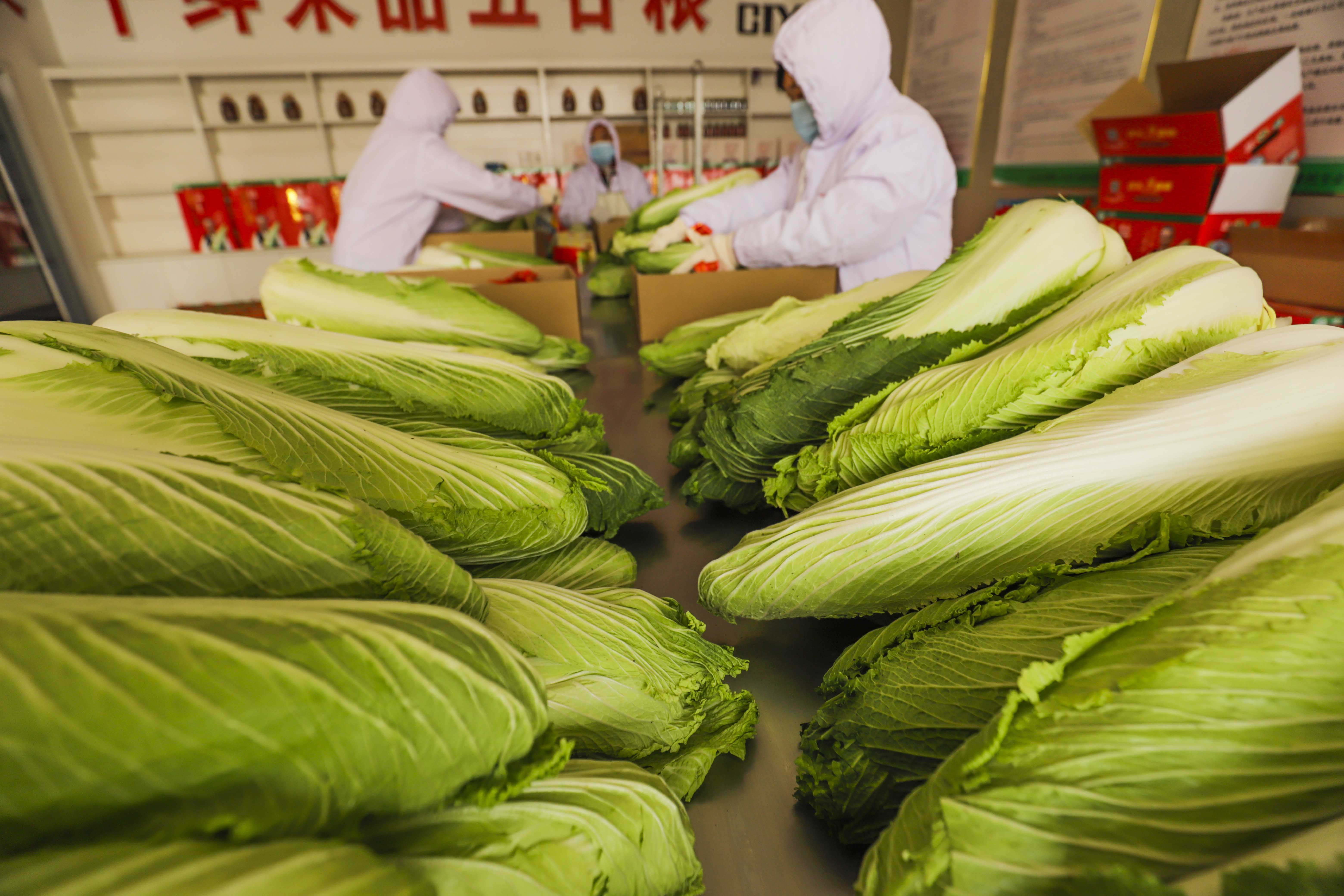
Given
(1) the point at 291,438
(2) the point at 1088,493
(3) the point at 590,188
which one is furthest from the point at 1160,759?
(3) the point at 590,188

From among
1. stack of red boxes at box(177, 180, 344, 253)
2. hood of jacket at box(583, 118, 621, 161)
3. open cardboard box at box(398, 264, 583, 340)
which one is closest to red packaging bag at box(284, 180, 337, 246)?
stack of red boxes at box(177, 180, 344, 253)

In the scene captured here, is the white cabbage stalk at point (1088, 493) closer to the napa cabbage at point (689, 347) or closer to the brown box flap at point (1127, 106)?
the napa cabbage at point (689, 347)

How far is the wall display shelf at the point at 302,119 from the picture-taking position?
7.82 meters

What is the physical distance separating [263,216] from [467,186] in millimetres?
5242

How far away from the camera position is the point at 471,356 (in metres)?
1.46

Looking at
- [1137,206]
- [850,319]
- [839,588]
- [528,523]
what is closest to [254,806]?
[528,523]

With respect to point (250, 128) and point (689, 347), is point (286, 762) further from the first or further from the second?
point (250, 128)

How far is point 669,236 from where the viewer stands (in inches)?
132

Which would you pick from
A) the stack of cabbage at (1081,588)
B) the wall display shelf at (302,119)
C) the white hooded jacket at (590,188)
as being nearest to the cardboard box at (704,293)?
the stack of cabbage at (1081,588)

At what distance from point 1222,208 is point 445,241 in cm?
463

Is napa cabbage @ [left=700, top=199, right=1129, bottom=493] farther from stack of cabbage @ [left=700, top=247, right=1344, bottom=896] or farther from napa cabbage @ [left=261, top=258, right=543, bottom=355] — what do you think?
napa cabbage @ [left=261, top=258, right=543, bottom=355]

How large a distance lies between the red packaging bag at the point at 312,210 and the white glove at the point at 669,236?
19.9 ft

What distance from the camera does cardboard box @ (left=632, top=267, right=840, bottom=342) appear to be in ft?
8.11

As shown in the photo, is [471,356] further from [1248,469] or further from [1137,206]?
[1137,206]
